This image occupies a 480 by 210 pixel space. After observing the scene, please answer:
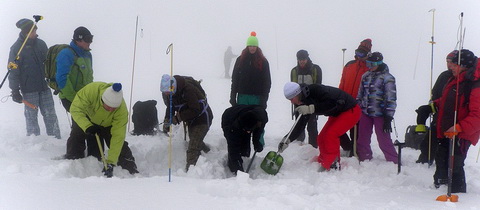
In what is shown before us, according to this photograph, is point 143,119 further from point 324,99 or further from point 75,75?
point 324,99

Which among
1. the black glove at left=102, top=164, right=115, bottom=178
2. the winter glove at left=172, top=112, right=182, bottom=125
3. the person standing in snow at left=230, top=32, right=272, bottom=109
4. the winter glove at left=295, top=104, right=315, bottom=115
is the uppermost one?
the person standing in snow at left=230, top=32, right=272, bottom=109

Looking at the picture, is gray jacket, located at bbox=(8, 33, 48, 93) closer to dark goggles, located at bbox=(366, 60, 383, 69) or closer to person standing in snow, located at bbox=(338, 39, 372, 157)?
person standing in snow, located at bbox=(338, 39, 372, 157)

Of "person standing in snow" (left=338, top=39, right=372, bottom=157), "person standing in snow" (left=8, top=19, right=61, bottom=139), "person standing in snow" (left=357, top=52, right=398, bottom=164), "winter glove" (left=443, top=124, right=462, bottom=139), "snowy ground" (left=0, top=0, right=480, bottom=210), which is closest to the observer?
"snowy ground" (left=0, top=0, right=480, bottom=210)

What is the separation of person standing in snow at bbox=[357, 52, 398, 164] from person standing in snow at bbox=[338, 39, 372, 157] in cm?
22

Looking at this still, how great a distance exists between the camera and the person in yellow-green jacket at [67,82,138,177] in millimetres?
4984

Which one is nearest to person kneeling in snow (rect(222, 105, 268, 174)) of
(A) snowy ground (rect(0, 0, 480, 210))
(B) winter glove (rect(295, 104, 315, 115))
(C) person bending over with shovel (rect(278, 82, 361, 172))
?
(A) snowy ground (rect(0, 0, 480, 210))

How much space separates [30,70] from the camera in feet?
21.8

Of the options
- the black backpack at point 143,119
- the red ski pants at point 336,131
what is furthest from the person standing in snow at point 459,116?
the black backpack at point 143,119

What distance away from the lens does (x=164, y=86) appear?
17.9ft

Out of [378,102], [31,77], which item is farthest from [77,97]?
[378,102]

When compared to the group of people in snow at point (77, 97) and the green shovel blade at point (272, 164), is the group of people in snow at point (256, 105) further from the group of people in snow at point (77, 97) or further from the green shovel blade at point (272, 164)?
the green shovel blade at point (272, 164)

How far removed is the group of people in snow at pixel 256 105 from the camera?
448 centimetres

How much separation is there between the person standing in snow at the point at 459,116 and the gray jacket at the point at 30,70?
251 inches

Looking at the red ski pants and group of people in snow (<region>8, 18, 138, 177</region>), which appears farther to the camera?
the red ski pants
